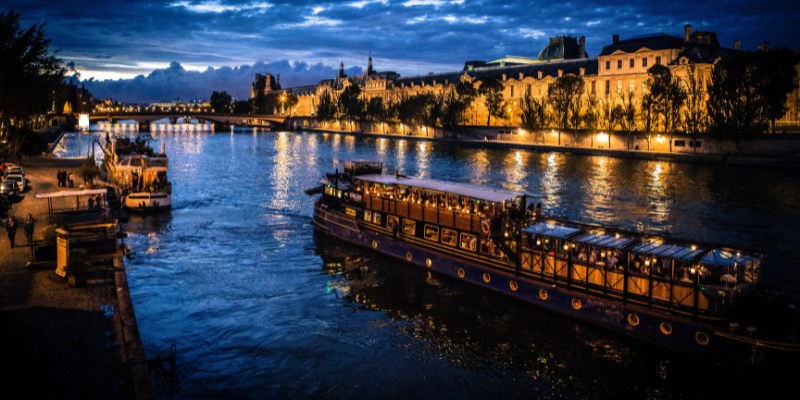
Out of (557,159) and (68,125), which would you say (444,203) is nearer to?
(557,159)

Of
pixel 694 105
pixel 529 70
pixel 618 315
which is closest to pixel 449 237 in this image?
pixel 618 315

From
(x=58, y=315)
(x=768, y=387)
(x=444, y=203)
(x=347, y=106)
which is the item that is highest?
Result: (x=347, y=106)

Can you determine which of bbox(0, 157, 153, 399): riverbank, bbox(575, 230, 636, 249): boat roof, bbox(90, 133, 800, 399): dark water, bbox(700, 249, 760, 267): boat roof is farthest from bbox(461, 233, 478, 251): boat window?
bbox(0, 157, 153, 399): riverbank

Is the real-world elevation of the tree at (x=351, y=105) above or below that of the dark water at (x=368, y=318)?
above

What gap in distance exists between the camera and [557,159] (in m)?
Result: 86.9

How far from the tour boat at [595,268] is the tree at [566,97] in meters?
78.6

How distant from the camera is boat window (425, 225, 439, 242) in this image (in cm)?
3023

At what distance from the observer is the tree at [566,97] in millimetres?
105438

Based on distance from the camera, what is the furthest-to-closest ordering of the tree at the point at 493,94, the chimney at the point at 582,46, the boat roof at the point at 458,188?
the chimney at the point at 582,46 < the tree at the point at 493,94 < the boat roof at the point at 458,188

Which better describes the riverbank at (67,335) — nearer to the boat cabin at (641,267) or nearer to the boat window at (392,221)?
the boat window at (392,221)

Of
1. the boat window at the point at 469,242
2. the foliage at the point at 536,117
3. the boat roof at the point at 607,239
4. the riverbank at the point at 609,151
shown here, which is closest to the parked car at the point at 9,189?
the boat window at the point at 469,242

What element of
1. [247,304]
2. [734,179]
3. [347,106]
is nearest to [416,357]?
[247,304]

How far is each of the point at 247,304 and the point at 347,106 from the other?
5966 inches

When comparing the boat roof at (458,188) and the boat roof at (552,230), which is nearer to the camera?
the boat roof at (552,230)
